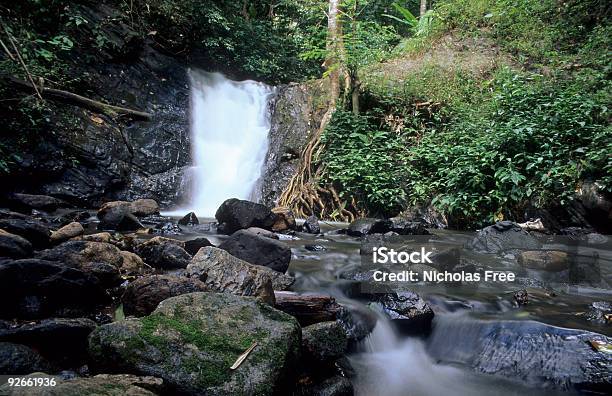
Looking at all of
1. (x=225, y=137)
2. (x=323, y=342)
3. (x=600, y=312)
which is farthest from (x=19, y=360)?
(x=225, y=137)

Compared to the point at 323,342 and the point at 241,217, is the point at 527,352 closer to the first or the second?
the point at 323,342

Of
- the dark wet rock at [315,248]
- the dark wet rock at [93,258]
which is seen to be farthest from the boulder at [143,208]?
the dark wet rock at [93,258]

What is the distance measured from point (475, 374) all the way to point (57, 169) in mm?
10340

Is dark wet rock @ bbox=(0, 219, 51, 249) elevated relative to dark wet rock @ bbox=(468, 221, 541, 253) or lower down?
elevated

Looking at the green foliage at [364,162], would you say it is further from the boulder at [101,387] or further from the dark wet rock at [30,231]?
the boulder at [101,387]

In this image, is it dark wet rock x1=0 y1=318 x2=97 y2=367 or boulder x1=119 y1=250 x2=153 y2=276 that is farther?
boulder x1=119 y1=250 x2=153 y2=276

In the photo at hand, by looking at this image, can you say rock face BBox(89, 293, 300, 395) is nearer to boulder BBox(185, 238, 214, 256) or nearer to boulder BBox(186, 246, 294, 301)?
boulder BBox(186, 246, 294, 301)

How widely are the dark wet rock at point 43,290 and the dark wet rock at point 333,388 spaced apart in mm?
2211

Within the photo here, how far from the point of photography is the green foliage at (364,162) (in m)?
10.3

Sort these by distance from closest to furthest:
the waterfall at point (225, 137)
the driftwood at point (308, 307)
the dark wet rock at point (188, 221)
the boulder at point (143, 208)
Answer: the driftwood at point (308, 307) < the dark wet rock at point (188, 221) < the boulder at point (143, 208) < the waterfall at point (225, 137)

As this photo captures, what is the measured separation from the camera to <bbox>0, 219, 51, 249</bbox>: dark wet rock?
4945 millimetres

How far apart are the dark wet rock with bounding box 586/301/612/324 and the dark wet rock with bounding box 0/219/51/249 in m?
6.46

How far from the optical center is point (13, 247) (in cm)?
418

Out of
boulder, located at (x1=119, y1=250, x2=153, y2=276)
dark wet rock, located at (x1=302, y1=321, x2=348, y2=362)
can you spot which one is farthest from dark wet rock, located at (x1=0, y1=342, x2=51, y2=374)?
boulder, located at (x1=119, y1=250, x2=153, y2=276)
